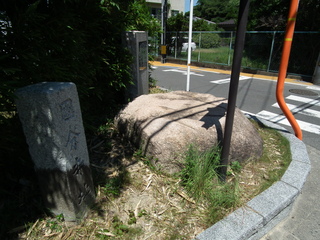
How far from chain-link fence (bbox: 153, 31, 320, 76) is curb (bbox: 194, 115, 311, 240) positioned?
10.8 meters

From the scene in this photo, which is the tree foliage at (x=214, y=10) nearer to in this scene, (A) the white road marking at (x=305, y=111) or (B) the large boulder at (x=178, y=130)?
(A) the white road marking at (x=305, y=111)

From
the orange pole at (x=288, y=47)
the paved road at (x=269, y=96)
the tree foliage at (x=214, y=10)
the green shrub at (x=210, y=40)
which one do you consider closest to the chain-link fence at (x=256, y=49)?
the green shrub at (x=210, y=40)

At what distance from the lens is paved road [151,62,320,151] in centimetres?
553

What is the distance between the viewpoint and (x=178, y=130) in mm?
3055

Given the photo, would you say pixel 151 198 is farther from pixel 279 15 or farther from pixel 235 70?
pixel 279 15

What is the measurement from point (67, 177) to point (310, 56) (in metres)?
13.2

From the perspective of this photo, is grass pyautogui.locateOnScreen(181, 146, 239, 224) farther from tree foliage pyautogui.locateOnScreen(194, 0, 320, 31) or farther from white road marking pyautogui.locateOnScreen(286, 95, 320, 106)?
tree foliage pyautogui.locateOnScreen(194, 0, 320, 31)

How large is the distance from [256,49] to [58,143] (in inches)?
550

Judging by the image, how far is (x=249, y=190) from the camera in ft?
9.14

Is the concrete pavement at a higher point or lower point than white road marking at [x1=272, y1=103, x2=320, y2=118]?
lower

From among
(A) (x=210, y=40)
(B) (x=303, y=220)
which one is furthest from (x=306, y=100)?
(A) (x=210, y=40)

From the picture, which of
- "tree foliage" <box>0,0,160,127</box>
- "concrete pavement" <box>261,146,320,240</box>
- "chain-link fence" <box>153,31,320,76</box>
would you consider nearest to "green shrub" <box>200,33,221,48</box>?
"chain-link fence" <box>153,31,320,76</box>

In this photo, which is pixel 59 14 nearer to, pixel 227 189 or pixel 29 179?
pixel 29 179

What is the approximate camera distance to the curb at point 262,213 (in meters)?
2.12
